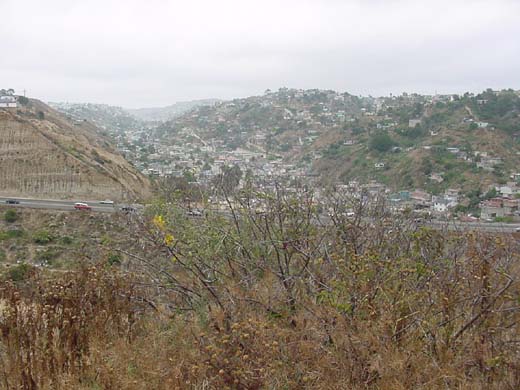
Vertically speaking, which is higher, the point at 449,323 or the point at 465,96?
the point at 465,96

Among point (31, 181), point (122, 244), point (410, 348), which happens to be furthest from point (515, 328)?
point (31, 181)

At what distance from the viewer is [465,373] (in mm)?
2316

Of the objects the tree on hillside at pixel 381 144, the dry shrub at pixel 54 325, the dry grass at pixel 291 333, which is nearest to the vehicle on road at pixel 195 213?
the dry grass at pixel 291 333

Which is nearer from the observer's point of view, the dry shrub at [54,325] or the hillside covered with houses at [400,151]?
the dry shrub at [54,325]

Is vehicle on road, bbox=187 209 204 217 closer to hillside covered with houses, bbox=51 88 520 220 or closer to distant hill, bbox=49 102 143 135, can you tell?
hillside covered with houses, bbox=51 88 520 220

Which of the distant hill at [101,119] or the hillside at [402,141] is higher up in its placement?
the distant hill at [101,119]

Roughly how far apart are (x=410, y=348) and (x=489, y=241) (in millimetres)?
1340

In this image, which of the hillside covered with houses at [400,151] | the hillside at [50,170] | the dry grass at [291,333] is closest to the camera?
the dry grass at [291,333]

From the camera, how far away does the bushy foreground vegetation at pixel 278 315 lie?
2.25m

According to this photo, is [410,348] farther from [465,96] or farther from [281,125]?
[281,125]

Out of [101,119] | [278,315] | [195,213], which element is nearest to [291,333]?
[278,315]

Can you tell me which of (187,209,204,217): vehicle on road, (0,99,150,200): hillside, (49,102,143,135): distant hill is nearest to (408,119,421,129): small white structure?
(0,99,150,200): hillside

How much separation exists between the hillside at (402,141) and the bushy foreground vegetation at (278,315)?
9178mm

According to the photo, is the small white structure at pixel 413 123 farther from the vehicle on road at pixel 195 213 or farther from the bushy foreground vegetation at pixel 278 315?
the bushy foreground vegetation at pixel 278 315
